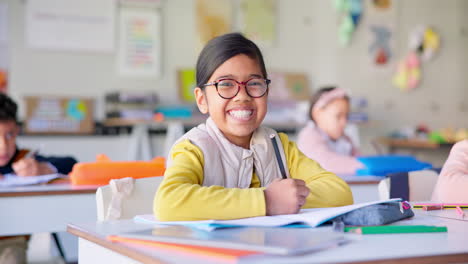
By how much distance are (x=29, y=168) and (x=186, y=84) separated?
326 cm

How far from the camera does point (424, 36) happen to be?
6645mm

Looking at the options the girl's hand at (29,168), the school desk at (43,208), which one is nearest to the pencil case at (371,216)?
the school desk at (43,208)

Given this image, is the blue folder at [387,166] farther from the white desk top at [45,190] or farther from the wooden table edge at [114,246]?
the wooden table edge at [114,246]

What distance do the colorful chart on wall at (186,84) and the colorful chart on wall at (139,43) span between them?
8.3 inches

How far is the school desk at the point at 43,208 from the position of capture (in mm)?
2127

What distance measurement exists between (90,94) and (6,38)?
0.85 meters

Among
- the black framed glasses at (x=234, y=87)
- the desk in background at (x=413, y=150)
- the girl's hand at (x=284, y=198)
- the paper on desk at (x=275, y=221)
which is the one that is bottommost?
the desk in background at (x=413, y=150)

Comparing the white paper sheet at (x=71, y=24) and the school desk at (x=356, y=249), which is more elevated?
the white paper sheet at (x=71, y=24)

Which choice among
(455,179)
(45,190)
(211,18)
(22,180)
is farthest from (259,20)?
(455,179)

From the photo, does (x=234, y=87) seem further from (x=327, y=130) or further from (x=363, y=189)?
(x=327, y=130)

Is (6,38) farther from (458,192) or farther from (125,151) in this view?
(458,192)

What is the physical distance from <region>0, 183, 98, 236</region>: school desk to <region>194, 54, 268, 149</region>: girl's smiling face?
0.91 meters

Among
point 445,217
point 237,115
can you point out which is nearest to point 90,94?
point 237,115

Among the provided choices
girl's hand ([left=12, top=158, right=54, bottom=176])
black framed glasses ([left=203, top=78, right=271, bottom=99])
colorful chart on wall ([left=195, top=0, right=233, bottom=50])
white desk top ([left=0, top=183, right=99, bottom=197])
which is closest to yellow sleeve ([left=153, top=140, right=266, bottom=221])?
black framed glasses ([left=203, top=78, right=271, bottom=99])
